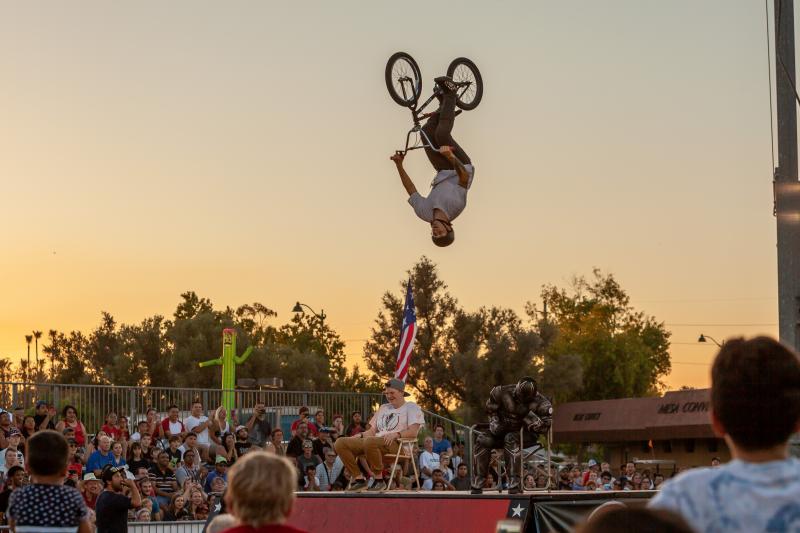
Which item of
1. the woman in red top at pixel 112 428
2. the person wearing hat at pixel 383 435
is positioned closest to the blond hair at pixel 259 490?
the person wearing hat at pixel 383 435

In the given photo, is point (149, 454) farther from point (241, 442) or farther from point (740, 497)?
point (740, 497)

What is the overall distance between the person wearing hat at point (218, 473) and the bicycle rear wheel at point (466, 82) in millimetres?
6048

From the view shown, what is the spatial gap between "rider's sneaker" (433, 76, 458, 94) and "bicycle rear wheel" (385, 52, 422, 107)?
1.25 ft

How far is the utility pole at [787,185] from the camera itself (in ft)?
27.8

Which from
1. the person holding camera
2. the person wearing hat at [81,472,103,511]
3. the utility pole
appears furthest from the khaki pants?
the utility pole

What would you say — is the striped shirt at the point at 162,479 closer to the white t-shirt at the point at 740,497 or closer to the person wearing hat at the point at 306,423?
the person wearing hat at the point at 306,423

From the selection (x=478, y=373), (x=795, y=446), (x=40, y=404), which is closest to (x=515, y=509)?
(x=795, y=446)

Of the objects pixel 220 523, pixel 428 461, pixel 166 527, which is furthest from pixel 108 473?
pixel 220 523

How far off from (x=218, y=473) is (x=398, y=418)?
3.71 metres

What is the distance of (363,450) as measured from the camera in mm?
13656

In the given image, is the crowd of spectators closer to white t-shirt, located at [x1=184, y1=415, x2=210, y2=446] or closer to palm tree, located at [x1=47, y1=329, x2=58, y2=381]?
white t-shirt, located at [x1=184, y1=415, x2=210, y2=446]

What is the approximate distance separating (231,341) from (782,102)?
20.4m

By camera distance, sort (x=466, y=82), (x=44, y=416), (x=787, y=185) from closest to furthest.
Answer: (x=787, y=185) → (x=466, y=82) → (x=44, y=416)

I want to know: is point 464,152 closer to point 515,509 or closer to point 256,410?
point 515,509
